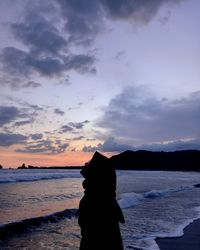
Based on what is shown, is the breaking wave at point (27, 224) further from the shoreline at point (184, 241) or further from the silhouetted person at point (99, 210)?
the silhouetted person at point (99, 210)

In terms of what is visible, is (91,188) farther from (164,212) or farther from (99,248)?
(164,212)

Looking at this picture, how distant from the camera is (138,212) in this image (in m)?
20.4

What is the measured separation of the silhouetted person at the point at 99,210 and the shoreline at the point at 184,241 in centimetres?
705

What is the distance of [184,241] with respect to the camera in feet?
41.3

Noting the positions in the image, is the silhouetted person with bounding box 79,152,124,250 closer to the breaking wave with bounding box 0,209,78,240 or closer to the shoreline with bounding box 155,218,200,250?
the shoreline with bounding box 155,218,200,250

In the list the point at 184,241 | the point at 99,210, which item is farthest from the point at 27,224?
the point at 99,210

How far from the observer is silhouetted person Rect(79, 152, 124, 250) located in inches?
195

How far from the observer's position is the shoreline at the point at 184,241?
38.1ft

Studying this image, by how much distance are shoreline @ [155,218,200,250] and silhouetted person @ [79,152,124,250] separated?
7.05 metres

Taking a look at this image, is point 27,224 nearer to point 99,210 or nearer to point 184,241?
point 184,241

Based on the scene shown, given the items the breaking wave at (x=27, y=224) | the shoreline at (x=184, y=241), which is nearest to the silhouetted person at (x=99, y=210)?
the shoreline at (x=184, y=241)

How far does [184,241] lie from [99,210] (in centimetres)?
846

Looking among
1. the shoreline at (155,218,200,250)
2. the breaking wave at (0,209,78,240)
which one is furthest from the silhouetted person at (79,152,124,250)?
the breaking wave at (0,209,78,240)

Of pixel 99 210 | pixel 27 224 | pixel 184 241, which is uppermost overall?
pixel 99 210
